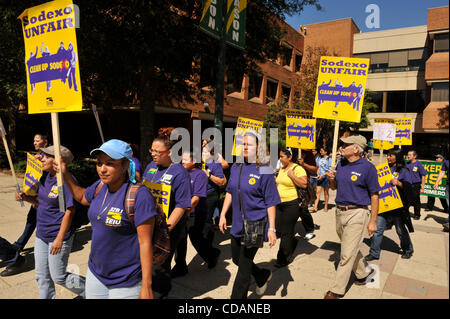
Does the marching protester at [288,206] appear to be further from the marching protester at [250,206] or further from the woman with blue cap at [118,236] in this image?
the woman with blue cap at [118,236]

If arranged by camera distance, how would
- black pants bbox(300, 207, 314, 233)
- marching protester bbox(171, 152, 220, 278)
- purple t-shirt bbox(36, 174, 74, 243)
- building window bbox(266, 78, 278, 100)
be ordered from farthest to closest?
building window bbox(266, 78, 278, 100) < black pants bbox(300, 207, 314, 233) < marching protester bbox(171, 152, 220, 278) < purple t-shirt bbox(36, 174, 74, 243)

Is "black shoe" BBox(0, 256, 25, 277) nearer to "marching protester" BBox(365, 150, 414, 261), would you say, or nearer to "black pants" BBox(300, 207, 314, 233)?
"black pants" BBox(300, 207, 314, 233)

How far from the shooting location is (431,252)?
5.96 meters

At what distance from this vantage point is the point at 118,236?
7.79ft

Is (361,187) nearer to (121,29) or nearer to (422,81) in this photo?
(121,29)

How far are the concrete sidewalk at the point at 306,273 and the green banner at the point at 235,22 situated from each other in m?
4.05

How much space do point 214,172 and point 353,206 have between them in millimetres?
2254

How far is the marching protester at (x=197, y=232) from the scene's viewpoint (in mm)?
4523

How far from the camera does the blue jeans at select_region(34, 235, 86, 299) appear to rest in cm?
312

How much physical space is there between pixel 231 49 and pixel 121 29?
297 centimetres

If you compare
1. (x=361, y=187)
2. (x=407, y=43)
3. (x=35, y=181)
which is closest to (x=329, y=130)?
(x=407, y=43)

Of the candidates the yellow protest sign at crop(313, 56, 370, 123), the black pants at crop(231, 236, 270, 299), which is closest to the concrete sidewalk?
the black pants at crop(231, 236, 270, 299)

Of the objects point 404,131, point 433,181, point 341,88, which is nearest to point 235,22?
point 341,88

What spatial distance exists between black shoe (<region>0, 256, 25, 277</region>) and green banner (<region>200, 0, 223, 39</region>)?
4.71 meters
